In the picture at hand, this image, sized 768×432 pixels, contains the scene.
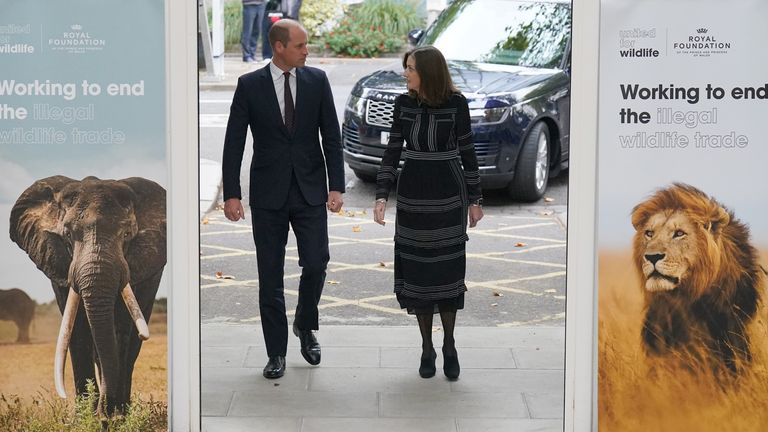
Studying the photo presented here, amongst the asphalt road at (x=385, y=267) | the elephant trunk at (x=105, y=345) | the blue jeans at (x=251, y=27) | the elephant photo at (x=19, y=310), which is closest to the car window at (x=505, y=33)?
the asphalt road at (x=385, y=267)

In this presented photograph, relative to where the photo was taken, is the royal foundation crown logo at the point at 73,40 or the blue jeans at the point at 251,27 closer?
the royal foundation crown logo at the point at 73,40

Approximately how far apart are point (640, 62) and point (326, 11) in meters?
19.7

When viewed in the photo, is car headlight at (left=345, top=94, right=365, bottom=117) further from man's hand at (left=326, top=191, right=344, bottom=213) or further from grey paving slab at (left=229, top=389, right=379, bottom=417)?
grey paving slab at (left=229, top=389, right=379, bottom=417)

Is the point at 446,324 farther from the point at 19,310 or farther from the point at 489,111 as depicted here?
the point at 489,111

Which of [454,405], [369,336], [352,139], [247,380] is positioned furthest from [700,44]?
[352,139]

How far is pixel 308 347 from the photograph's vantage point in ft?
23.8

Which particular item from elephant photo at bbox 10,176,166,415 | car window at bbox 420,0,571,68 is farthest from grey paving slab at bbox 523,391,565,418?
car window at bbox 420,0,571,68

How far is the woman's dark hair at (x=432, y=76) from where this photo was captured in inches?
263

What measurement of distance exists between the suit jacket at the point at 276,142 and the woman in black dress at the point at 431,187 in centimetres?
37

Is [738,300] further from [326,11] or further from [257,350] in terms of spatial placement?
[326,11]

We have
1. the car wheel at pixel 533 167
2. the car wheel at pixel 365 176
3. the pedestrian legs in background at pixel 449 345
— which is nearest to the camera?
the pedestrian legs in background at pixel 449 345

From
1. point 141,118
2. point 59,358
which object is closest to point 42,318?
point 59,358

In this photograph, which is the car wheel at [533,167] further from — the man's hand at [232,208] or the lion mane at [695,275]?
the lion mane at [695,275]

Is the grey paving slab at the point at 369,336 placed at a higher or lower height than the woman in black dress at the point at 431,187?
lower
